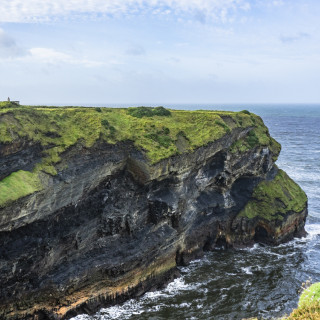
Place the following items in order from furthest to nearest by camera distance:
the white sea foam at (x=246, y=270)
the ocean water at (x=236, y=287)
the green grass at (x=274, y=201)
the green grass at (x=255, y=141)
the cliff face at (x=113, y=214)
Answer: the green grass at (x=255, y=141) → the green grass at (x=274, y=201) → the white sea foam at (x=246, y=270) → the ocean water at (x=236, y=287) → the cliff face at (x=113, y=214)

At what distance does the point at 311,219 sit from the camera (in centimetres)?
5300

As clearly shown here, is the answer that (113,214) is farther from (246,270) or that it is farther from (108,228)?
(246,270)

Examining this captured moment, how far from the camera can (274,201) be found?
1817 inches

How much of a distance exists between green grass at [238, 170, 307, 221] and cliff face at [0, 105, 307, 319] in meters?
0.17

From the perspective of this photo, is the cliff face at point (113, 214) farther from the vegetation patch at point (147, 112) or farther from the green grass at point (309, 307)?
the green grass at point (309, 307)

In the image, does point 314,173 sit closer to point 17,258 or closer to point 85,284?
point 85,284

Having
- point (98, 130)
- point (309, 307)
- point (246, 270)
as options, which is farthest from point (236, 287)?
point (98, 130)

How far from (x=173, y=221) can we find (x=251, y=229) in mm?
13721

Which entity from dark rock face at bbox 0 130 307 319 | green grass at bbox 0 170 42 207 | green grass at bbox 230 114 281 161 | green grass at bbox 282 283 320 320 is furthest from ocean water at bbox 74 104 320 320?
green grass at bbox 282 283 320 320

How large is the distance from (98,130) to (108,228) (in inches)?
369

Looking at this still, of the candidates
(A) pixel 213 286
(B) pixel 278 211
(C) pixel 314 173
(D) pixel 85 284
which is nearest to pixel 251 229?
(B) pixel 278 211

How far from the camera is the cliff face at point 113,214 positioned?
2580 centimetres

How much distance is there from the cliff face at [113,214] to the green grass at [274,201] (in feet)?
0.57

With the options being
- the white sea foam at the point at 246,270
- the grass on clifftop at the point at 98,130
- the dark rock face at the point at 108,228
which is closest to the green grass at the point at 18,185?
the grass on clifftop at the point at 98,130
